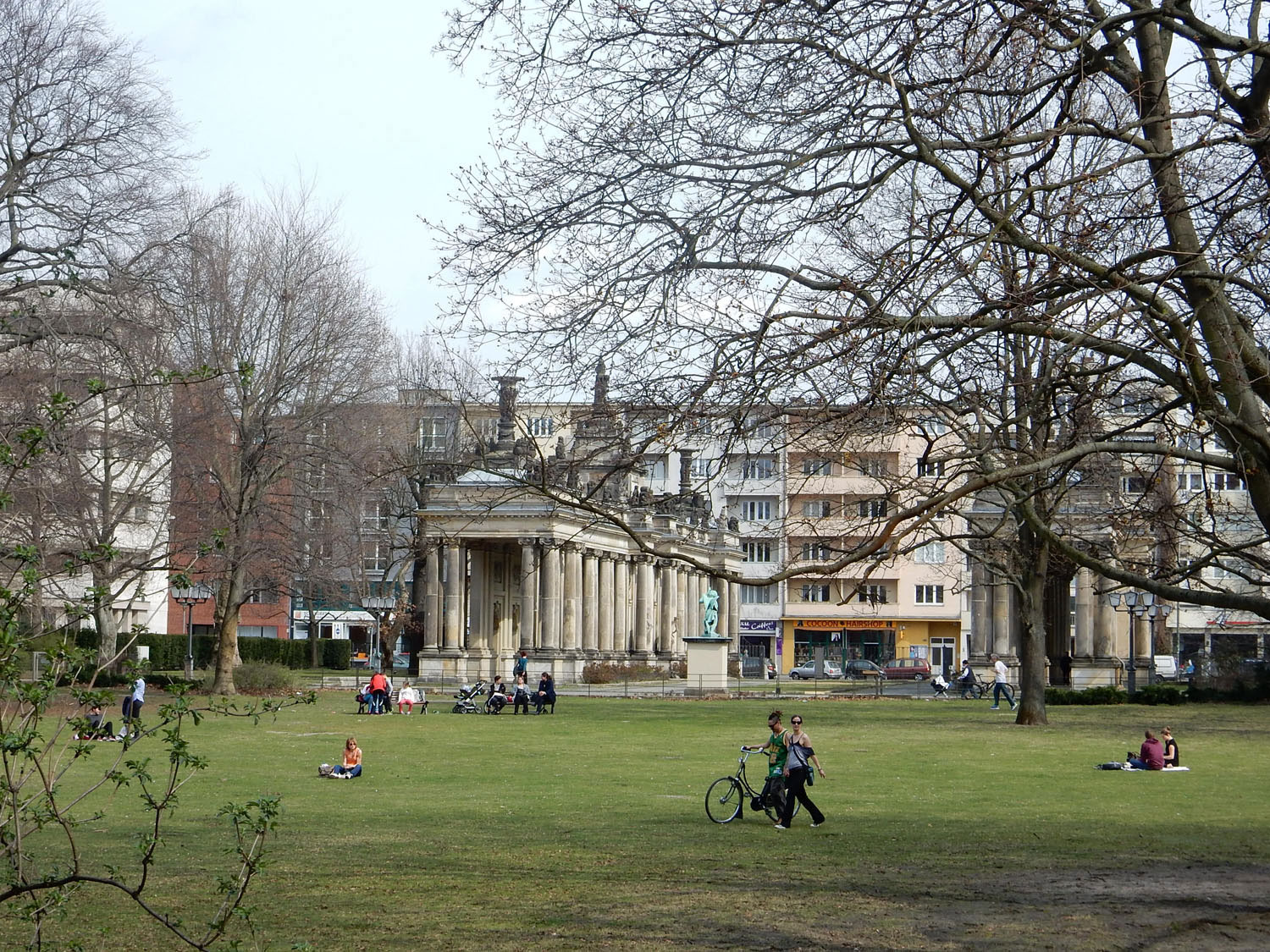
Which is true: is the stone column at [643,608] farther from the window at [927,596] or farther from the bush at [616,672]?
the window at [927,596]

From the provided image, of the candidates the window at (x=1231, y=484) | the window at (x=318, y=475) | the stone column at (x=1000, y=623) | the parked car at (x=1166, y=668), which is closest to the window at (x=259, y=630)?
the window at (x=318, y=475)

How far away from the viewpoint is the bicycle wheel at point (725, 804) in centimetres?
2012

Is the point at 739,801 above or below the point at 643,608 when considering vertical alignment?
below

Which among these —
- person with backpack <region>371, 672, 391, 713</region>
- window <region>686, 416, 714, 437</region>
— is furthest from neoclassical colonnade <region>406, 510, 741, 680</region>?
window <region>686, 416, 714, 437</region>

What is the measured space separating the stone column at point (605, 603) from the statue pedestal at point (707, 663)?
13.7 m

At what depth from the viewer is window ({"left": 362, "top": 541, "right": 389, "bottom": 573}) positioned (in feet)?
243

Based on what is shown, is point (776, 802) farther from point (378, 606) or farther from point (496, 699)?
point (378, 606)

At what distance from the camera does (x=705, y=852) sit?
56.2 ft

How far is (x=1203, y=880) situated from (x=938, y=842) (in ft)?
11.7

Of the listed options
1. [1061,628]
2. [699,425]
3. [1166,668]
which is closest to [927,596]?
[1166,668]

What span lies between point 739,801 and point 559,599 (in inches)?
2032

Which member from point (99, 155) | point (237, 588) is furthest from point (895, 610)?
point (99, 155)

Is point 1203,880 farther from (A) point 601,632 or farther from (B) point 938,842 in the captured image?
(A) point 601,632

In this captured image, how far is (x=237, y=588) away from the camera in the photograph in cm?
4822
